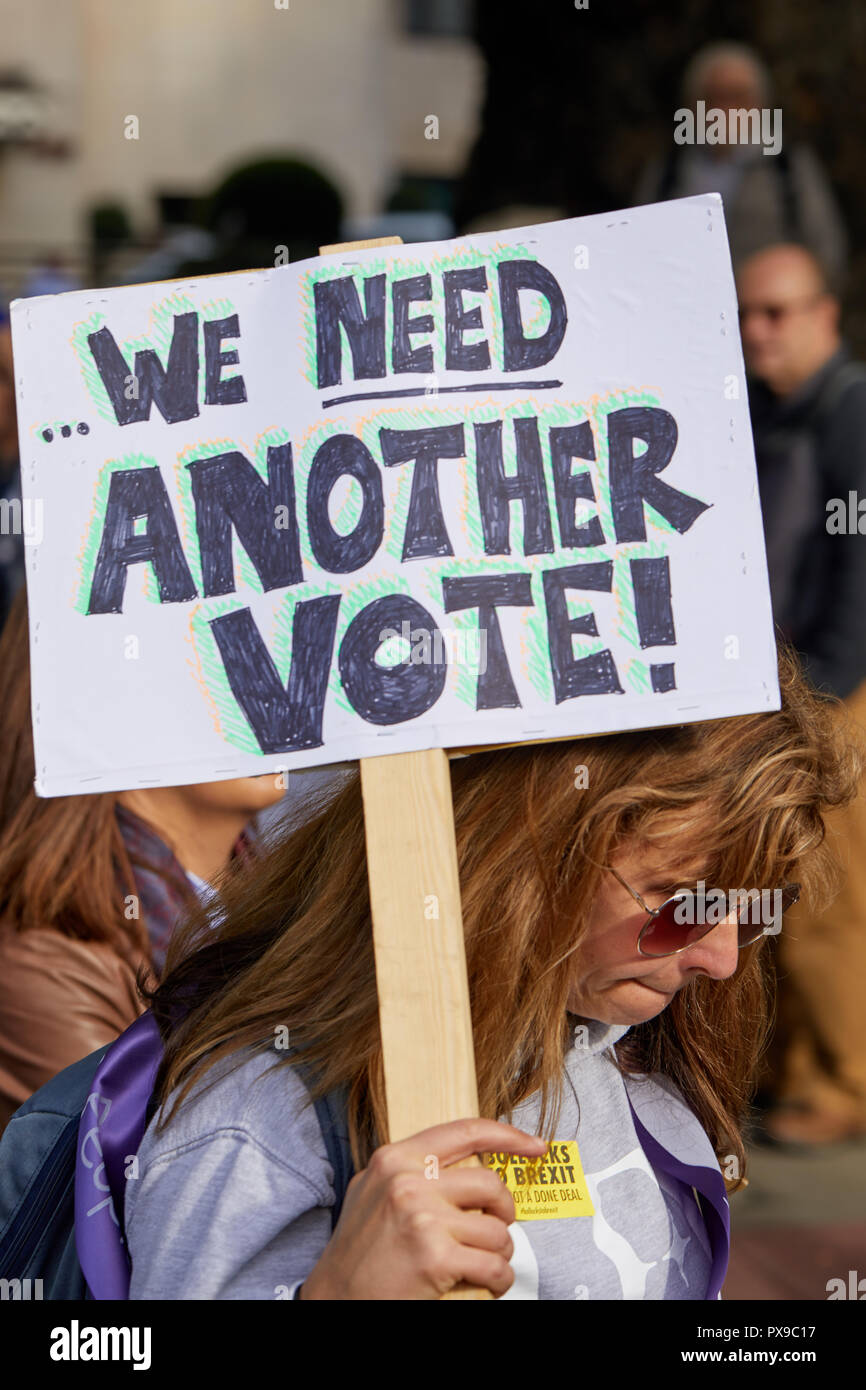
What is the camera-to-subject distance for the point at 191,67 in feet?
31.7

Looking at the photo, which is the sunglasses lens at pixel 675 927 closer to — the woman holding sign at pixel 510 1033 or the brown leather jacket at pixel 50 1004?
the woman holding sign at pixel 510 1033

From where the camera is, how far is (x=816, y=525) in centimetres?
396

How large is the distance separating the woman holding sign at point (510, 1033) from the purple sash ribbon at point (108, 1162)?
0.11 feet

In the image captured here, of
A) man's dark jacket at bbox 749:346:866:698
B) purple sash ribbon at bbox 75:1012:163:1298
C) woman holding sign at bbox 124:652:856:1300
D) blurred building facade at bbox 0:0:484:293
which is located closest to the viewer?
woman holding sign at bbox 124:652:856:1300

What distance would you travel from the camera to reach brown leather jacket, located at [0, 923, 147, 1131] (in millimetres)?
2293

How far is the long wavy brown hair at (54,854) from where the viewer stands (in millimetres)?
2363

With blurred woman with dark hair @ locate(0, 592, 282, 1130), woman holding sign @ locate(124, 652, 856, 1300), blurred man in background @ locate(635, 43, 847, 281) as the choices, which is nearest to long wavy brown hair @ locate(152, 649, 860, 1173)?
woman holding sign @ locate(124, 652, 856, 1300)

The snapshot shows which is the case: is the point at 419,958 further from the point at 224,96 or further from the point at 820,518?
the point at 224,96

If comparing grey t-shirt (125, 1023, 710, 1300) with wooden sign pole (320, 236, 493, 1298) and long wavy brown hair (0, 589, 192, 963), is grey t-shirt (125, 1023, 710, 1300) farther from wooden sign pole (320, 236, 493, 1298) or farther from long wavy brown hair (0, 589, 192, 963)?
long wavy brown hair (0, 589, 192, 963)

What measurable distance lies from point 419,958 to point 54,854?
3.77 ft

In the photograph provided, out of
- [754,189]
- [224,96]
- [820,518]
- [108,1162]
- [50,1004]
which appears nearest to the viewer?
[108,1162]

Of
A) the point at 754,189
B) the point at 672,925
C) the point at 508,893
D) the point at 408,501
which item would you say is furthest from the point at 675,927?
the point at 754,189

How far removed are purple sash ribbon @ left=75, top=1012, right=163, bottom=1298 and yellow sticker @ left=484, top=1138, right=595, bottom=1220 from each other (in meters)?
0.35

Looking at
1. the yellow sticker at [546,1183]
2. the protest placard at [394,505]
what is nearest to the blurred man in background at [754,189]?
the protest placard at [394,505]
